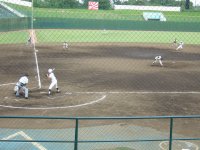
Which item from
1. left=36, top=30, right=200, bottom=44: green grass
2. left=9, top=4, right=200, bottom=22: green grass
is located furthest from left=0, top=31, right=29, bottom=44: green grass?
left=9, top=4, right=200, bottom=22: green grass

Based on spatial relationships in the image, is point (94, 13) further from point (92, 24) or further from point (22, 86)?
point (92, 24)

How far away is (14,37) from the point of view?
47.7 metres

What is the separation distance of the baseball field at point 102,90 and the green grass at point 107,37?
6.24 m

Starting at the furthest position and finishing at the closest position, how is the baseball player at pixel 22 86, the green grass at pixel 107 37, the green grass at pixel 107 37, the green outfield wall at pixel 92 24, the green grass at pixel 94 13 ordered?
the green grass at pixel 107 37, the green grass at pixel 107 37, the green outfield wall at pixel 92 24, the green grass at pixel 94 13, the baseball player at pixel 22 86

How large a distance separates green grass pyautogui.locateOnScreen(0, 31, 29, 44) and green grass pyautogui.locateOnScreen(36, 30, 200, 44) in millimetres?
2968

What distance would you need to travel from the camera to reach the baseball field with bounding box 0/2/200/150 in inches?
598

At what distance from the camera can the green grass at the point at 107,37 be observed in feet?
176

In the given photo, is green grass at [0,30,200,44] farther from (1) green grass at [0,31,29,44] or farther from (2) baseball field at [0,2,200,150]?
(2) baseball field at [0,2,200,150]

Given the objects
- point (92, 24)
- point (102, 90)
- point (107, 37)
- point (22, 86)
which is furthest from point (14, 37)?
point (22, 86)

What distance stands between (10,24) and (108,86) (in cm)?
1718

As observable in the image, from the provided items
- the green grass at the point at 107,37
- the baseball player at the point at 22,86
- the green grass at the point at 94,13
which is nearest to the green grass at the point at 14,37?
the green grass at the point at 107,37

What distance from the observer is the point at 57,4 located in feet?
64.0

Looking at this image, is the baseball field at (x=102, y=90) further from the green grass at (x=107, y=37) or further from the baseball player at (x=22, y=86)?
the green grass at (x=107, y=37)

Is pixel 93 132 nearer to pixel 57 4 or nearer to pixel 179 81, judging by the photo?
pixel 57 4
